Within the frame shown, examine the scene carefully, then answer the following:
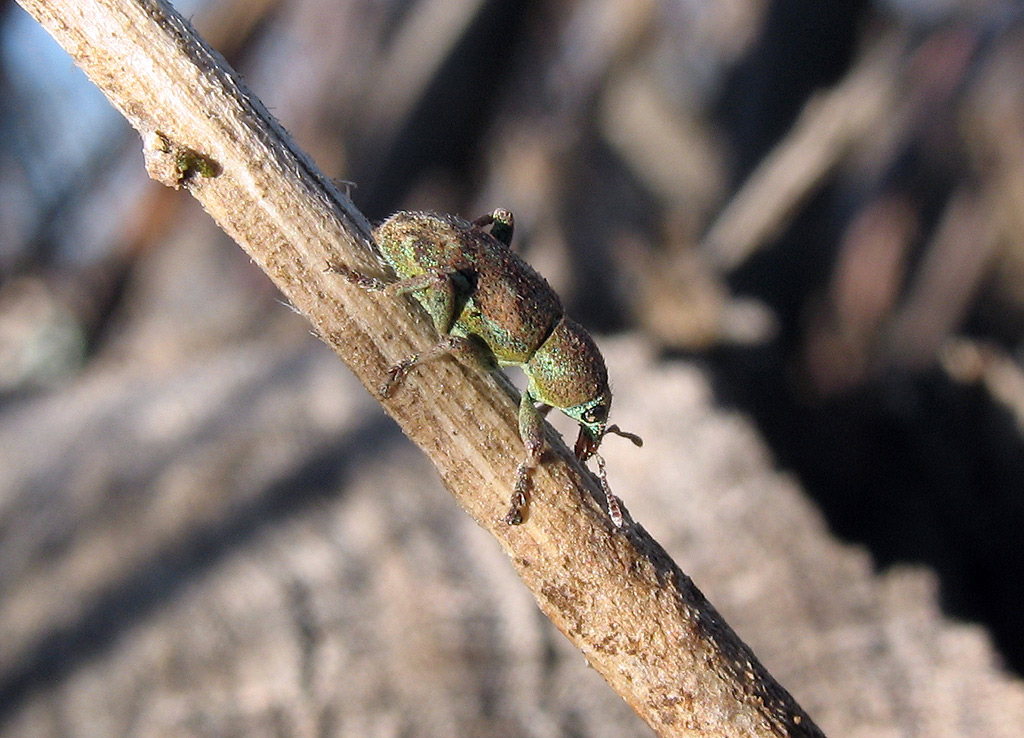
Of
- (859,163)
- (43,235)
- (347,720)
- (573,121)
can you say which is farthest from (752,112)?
(43,235)

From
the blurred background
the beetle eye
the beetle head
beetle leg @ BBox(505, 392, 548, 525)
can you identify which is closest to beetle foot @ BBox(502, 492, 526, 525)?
beetle leg @ BBox(505, 392, 548, 525)

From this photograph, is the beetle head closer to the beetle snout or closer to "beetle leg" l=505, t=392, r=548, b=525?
the beetle snout

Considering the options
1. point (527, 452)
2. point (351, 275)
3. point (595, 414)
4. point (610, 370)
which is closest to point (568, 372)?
point (595, 414)

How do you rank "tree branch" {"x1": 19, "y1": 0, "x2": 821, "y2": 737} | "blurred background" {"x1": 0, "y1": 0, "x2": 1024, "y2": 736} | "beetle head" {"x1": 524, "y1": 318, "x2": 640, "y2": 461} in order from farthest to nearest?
"blurred background" {"x1": 0, "y1": 0, "x2": 1024, "y2": 736} < "beetle head" {"x1": 524, "y1": 318, "x2": 640, "y2": 461} < "tree branch" {"x1": 19, "y1": 0, "x2": 821, "y2": 737}

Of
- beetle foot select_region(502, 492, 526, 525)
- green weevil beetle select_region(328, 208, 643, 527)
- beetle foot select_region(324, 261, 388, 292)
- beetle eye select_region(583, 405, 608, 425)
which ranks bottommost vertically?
beetle foot select_region(502, 492, 526, 525)

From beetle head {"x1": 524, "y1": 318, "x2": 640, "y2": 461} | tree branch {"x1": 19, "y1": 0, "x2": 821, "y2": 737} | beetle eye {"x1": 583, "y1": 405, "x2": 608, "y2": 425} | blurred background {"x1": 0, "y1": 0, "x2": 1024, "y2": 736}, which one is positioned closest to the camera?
tree branch {"x1": 19, "y1": 0, "x2": 821, "y2": 737}

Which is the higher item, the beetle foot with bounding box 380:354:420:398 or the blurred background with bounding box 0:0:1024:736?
the blurred background with bounding box 0:0:1024:736

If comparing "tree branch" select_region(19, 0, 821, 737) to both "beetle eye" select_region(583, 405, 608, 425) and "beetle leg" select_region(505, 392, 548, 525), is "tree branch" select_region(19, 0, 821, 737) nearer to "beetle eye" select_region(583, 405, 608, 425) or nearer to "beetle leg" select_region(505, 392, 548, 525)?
"beetle leg" select_region(505, 392, 548, 525)

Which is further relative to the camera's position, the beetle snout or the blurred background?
the blurred background
